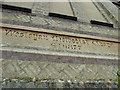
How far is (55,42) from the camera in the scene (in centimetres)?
427

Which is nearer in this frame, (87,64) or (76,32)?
(87,64)

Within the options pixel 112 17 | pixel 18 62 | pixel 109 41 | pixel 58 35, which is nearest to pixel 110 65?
A: pixel 109 41

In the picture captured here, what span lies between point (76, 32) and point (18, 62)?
10.9ft

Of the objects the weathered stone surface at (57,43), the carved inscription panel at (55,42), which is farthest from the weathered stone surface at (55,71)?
the carved inscription panel at (55,42)

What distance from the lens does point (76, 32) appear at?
199 inches

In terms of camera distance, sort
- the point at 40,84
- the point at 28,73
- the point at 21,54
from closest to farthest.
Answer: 1. the point at 40,84
2. the point at 28,73
3. the point at 21,54

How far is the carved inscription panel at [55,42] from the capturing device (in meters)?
3.93

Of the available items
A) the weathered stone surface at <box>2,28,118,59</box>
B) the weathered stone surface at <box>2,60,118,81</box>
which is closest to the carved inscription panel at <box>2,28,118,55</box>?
the weathered stone surface at <box>2,28,118,59</box>

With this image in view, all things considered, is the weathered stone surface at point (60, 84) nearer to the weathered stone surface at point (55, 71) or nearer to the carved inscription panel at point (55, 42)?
the weathered stone surface at point (55, 71)

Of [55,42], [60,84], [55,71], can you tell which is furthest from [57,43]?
[60,84]

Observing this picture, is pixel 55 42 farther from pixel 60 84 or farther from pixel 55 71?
pixel 60 84

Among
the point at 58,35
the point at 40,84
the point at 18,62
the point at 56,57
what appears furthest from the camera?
the point at 58,35

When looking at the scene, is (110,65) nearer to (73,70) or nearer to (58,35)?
(73,70)

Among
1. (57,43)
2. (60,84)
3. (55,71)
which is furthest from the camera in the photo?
(57,43)
